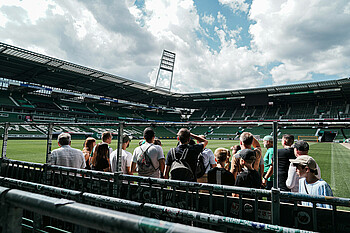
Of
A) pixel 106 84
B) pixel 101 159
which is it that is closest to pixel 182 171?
pixel 101 159

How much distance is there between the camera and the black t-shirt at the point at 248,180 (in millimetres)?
3072

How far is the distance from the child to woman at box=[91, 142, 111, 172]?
8.84 feet

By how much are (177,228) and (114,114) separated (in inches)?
2208

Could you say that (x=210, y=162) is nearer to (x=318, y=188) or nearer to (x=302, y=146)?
(x=302, y=146)

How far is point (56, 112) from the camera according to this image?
43.5 meters

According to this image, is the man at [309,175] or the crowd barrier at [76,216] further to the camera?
the man at [309,175]

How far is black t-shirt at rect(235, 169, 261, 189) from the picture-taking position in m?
3.07

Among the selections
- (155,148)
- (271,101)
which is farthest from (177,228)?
(271,101)

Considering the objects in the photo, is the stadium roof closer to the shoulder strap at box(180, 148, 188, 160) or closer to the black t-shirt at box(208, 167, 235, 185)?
the shoulder strap at box(180, 148, 188, 160)

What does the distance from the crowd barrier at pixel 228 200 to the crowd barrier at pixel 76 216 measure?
1.79m

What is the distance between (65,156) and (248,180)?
3565 mm

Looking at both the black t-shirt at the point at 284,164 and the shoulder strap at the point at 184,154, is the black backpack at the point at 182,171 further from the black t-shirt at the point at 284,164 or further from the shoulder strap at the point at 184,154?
the black t-shirt at the point at 284,164

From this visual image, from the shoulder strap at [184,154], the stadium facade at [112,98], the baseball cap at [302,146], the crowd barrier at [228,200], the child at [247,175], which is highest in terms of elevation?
the stadium facade at [112,98]

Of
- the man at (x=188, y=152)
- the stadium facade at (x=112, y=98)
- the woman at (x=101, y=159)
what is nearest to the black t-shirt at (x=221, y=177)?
the man at (x=188, y=152)
